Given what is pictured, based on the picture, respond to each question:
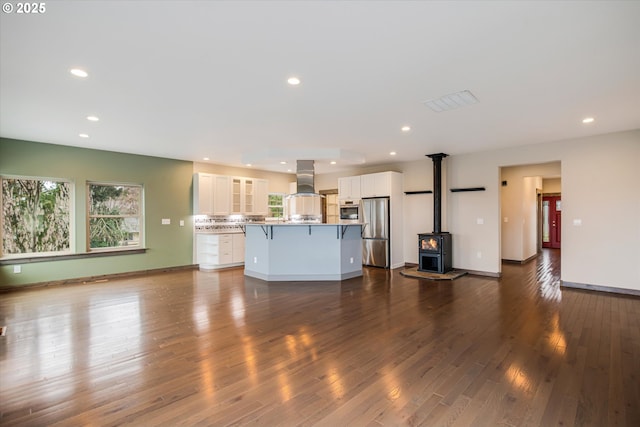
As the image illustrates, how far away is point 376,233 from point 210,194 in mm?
4307

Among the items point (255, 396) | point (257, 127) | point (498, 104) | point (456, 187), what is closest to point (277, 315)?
point (255, 396)

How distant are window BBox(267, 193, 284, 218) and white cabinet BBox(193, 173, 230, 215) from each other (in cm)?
180

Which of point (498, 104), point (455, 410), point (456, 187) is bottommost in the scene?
point (455, 410)

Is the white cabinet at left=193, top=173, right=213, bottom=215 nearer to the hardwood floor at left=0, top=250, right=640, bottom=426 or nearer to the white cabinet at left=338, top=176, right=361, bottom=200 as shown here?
the hardwood floor at left=0, top=250, right=640, bottom=426

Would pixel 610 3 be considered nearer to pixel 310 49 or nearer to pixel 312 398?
pixel 310 49

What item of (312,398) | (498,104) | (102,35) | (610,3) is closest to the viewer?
(610,3)

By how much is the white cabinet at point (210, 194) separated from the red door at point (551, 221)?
11.3 metres

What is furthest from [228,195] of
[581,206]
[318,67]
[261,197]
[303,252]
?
[581,206]

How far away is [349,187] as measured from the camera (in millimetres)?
8320

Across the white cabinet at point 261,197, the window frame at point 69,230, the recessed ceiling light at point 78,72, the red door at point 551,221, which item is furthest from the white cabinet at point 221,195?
the red door at point 551,221

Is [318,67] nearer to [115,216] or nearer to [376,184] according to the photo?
[376,184]

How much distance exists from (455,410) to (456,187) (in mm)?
5801

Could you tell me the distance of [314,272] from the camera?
6039 mm

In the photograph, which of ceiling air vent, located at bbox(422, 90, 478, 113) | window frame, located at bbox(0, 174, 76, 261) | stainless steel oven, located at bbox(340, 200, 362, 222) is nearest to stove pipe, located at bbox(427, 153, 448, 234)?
stainless steel oven, located at bbox(340, 200, 362, 222)
